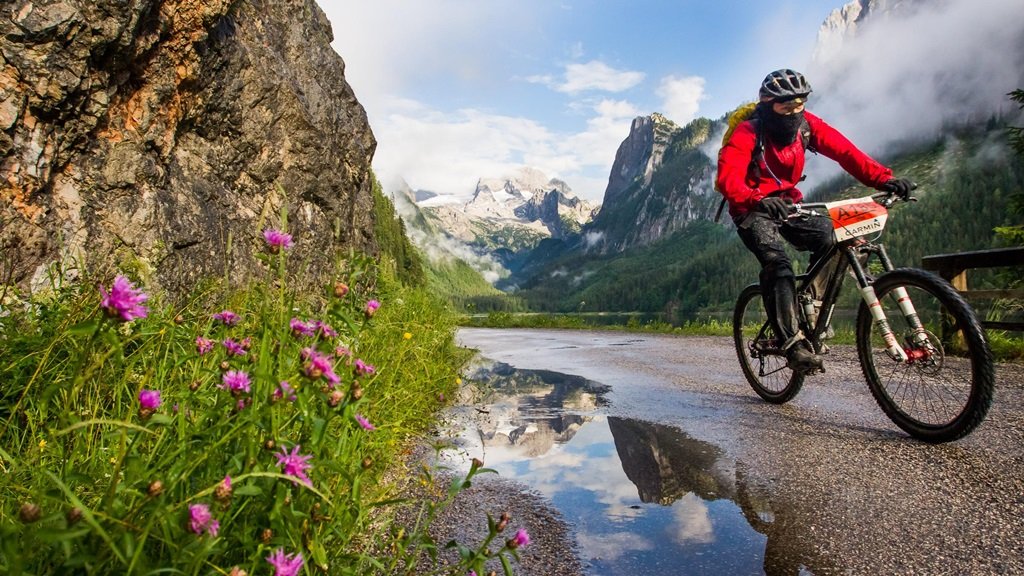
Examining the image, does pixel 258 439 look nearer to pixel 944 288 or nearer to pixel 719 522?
pixel 719 522

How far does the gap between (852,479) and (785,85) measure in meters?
3.08

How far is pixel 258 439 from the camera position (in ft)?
4.60

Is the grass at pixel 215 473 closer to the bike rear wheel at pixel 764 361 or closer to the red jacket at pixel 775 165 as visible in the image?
the red jacket at pixel 775 165

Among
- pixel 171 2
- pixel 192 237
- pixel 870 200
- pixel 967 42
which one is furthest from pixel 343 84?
pixel 967 42

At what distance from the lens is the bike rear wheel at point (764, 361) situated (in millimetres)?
4953

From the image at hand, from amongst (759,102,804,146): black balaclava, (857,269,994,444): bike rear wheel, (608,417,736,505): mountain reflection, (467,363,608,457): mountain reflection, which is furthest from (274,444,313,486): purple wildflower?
(759,102,804,146): black balaclava

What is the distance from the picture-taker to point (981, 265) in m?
7.30

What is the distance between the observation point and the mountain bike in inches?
136

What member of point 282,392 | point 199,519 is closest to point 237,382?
point 282,392

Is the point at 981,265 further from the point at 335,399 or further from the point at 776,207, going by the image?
the point at 335,399

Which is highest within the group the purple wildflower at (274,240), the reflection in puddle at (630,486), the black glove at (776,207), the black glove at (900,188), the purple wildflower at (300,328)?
the black glove at (900,188)

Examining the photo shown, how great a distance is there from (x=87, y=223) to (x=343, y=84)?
282 inches

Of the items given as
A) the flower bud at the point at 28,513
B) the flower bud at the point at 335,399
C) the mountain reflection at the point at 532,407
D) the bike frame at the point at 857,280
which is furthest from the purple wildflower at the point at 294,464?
the bike frame at the point at 857,280

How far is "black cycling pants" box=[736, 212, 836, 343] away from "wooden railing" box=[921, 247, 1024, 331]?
331 cm
